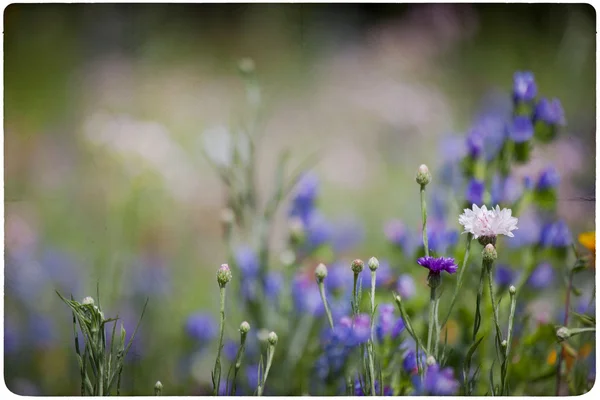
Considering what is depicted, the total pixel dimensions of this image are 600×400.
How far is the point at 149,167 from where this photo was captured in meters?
1.43

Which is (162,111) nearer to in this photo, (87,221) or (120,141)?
(120,141)

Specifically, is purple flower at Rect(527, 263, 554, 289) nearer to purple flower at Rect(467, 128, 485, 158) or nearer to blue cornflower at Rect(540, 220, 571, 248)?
blue cornflower at Rect(540, 220, 571, 248)

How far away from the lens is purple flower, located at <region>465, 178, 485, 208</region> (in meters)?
1.41

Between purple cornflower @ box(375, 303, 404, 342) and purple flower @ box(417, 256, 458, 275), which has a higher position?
purple flower @ box(417, 256, 458, 275)

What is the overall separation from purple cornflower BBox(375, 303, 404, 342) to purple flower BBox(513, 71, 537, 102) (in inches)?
18.8

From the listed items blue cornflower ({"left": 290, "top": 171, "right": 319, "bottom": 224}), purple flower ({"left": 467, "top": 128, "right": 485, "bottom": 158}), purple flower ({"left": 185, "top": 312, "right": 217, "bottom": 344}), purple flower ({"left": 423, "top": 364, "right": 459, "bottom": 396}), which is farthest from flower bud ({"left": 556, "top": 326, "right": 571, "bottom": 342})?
purple flower ({"left": 185, "top": 312, "right": 217, "bottom": 344})

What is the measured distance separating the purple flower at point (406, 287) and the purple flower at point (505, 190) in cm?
22

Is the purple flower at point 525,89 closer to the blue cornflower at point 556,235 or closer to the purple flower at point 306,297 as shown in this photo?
the blue cornflower at point 556,235

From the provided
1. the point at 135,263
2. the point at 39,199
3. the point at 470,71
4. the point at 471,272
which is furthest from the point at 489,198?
the point at 39,199

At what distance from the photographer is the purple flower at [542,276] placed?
4.72 ft

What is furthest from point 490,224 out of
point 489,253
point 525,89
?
point 525,89

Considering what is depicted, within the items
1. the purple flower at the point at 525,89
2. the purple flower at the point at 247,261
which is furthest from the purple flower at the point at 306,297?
the purple flower at the point at 525,89

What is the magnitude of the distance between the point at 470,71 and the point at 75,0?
2.57 ft

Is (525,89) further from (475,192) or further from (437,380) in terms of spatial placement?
(437,380)
